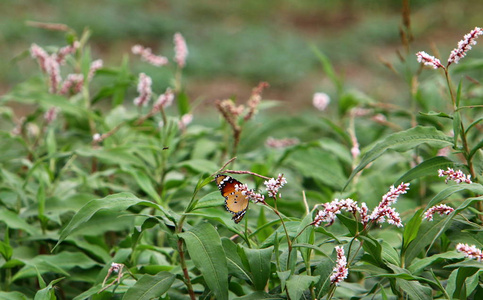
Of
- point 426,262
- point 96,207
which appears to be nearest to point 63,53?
point 96,207

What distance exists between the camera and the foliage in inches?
48.9

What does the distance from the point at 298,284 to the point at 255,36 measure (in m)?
8.75

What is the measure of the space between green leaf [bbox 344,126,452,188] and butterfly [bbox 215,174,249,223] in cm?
27

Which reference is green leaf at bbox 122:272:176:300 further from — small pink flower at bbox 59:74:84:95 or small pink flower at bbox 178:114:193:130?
small pink flower at bbox 59:74:84:95

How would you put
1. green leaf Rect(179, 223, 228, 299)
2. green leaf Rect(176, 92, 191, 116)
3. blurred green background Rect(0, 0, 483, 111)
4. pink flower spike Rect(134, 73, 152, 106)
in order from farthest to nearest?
1. blurred green background Rect(0, 0, 483, 111)
2. green leaf Rect(176, 92, 191, 116)
3. pink flower spike Rect(134, 73, 152, 106)
4. green leaf Rect(179, 223, 228, 299)

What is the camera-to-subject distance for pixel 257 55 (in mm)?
8859

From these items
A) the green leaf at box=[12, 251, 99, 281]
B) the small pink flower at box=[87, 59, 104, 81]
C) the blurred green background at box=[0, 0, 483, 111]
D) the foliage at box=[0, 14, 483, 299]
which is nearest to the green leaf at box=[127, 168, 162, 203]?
the foliage at box=[0, 14, 483, 299]

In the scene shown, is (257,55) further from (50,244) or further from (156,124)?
(50,244)

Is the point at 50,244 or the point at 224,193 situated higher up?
the point at 224,193

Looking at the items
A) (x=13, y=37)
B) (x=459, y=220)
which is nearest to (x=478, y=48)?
(x=13, y=37)

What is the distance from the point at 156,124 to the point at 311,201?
81 centimetres

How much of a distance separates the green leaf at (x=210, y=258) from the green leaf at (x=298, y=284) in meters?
0.13

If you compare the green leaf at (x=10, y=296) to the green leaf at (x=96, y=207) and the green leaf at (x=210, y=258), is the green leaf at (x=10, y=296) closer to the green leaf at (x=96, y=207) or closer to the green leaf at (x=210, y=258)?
the green leaf at (x=96, y=207)

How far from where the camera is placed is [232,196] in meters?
1.32
